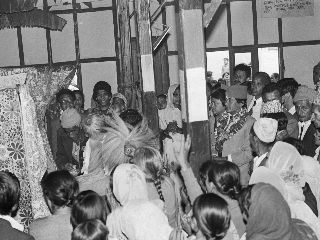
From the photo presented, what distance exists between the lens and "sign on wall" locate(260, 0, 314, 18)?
50.1 feet

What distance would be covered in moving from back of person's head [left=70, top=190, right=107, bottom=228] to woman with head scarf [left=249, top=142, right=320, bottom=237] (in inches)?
49.9

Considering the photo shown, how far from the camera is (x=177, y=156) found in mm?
5801

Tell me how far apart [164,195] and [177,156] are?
0.38 metres

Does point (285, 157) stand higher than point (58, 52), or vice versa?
point (58, 52)

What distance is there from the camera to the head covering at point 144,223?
4.69 m

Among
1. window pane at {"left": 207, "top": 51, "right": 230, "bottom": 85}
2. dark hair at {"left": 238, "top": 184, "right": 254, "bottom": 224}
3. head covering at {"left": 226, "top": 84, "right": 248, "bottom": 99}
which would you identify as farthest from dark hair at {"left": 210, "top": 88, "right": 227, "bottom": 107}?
window pane at {"left": 207, "top": 51, "right": 230, "bottom": 85}

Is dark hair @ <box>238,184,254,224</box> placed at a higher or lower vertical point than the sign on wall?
lower

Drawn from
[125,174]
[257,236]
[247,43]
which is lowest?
[257,236]

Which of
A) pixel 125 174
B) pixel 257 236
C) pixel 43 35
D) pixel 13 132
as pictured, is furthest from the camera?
pixel 43 35

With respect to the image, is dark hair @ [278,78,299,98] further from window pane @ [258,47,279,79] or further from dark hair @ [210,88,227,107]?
window pane @ [258,47,279,79]

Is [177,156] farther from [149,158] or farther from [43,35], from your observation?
[43,35]

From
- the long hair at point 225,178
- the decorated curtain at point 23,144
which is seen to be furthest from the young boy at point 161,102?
the long hair at point 225,178

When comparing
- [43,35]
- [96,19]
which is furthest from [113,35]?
[43,35]

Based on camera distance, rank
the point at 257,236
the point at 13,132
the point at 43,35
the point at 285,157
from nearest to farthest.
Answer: the point at 257,236, the point at 285,157, the point at 13,132, the point at 43,35
